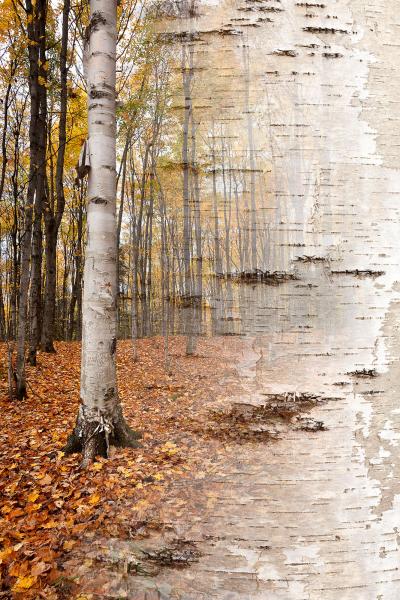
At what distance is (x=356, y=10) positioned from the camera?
0.94 m

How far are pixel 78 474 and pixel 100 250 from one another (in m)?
1.98

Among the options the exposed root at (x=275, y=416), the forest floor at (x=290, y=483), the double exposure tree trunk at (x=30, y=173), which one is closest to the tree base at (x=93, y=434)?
the forest floor at (x=290, y=483)

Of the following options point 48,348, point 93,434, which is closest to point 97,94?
point 93,434

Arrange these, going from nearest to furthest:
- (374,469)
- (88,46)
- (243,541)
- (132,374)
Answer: (374,469) < (243,541) < (88,46) < (132,374)

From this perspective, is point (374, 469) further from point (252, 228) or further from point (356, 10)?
point (356, 10)

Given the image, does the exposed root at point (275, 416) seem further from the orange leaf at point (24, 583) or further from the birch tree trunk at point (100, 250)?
the birch tree trunk at point (100, 250)

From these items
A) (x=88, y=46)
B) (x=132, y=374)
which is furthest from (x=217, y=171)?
(x=132, y=374)

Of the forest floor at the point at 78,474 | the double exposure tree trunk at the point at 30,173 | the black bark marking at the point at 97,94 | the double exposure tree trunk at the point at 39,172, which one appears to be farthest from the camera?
the double exposure tree trunk at the point at 39,172

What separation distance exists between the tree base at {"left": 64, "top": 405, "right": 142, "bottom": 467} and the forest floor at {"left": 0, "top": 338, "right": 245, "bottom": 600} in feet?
0.33

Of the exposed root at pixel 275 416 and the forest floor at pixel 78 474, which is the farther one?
the forest floor at pixel 78 474

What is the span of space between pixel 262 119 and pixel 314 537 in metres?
1.02

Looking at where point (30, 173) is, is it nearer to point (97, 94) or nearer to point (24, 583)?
point (97, 94)

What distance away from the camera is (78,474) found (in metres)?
3.43

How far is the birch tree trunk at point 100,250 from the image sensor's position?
11.2 feet
